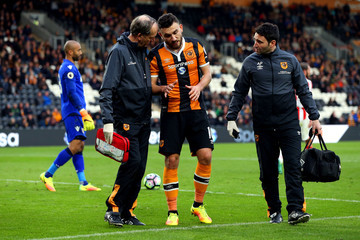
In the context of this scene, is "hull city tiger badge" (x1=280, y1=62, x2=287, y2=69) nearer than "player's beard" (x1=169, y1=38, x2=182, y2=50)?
No

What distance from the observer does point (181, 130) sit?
7234 millimetres

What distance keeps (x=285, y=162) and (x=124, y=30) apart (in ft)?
101

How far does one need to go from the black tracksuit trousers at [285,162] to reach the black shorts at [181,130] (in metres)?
0.63

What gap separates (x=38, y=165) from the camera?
1709 cm

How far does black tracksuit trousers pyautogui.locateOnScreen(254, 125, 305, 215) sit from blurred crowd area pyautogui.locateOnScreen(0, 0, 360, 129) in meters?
21.0

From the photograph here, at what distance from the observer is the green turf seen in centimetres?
646

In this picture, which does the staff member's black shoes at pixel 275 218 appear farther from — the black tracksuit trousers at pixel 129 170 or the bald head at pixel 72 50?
the bald head at pixel 72 50

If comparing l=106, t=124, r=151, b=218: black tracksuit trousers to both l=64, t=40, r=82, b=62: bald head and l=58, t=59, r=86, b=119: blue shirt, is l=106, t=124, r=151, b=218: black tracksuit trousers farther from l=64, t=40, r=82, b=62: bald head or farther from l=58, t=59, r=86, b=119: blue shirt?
l=64, t=40, r=82, b=62: bald head

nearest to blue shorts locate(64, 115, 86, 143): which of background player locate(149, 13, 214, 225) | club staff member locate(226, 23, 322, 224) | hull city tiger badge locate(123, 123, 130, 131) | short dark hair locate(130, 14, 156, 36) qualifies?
background player locate(149, 13, 214, 225)

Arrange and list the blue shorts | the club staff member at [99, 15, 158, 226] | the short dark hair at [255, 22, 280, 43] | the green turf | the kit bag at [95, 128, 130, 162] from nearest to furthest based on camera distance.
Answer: the green turf
the kit bag at [95, 128, 130, 162]
the club staff member at [99, 15, 158, 226]
the short dark hair at [255, 22, 280, 43]
the blue shorts

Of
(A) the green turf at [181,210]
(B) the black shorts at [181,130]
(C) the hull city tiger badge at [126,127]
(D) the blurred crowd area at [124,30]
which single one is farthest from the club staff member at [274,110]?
(D) the blurred crowd area at [124,30]

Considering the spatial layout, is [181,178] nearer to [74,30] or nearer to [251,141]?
[251,141]

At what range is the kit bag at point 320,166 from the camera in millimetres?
7020

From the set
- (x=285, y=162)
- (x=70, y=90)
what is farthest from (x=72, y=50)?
(x=285, y=162)
